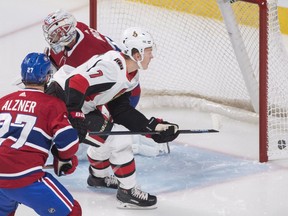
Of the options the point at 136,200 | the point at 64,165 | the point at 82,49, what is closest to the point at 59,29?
the point at 82,49

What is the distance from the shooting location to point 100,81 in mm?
3016

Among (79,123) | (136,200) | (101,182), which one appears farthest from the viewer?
(101,182)

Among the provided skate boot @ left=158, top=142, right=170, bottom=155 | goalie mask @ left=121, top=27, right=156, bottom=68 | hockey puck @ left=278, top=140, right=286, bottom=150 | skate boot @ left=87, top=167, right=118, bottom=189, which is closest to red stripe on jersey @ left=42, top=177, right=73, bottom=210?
goalie mask @ left=121, top=27, right=156, bottom=68

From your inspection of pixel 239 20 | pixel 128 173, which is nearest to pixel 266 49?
pixel 239 20

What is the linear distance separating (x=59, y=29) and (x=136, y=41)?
396 millimetres

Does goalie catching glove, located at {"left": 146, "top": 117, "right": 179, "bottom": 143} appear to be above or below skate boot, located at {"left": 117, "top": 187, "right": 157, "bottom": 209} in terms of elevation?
above

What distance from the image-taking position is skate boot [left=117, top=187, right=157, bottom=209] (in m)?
3.14

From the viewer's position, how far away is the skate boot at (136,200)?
3.14 m

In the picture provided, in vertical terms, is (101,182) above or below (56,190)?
below

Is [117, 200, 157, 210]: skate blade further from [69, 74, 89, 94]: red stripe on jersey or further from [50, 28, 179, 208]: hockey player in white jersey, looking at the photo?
[69, 74, 89, 94]: red stripe on jersey

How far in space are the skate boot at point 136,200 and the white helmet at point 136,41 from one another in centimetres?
55

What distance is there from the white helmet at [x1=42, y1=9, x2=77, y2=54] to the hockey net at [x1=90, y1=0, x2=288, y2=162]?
80 centimetres

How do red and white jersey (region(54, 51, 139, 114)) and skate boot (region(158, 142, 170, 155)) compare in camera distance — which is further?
skate boot (region(158, 142, 170, 155))

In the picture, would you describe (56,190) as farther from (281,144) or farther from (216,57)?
(216,57)
